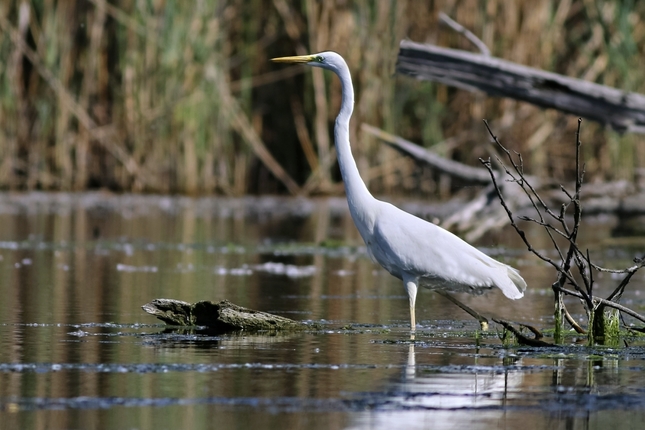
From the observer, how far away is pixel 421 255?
694 centimetres

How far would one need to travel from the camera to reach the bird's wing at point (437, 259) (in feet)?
22.7

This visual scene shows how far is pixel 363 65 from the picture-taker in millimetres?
19031

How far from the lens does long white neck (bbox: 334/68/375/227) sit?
288 inches

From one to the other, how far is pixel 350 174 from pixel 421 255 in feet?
2.51

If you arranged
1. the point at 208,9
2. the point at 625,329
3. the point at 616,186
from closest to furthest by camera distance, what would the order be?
1. the point at 625,329
2. the point at 616,186
3. the point at 208,9

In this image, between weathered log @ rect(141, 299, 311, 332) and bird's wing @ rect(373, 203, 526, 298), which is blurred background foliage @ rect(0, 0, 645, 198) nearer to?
bird's wing @ rect(373, 203, 526, 298)

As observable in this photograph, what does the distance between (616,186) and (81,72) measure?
8.97 m

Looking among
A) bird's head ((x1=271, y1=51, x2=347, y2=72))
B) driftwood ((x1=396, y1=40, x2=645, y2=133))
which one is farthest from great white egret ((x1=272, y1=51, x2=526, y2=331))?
driftwood ((x1=396, y1=40, x2=645, y2=133))

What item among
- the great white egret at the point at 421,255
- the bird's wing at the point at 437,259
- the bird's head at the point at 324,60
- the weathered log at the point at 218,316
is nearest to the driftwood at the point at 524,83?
the bird's head at the point at 324,60

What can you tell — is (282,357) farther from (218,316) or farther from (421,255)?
(421,255)

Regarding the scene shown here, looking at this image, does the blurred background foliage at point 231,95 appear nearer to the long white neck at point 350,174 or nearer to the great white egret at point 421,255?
the long white neck at point 350,174

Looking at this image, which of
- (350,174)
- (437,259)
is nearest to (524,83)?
(350,174)

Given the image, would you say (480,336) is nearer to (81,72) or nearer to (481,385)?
(481,385)

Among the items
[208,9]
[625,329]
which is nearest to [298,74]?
[208,9]
